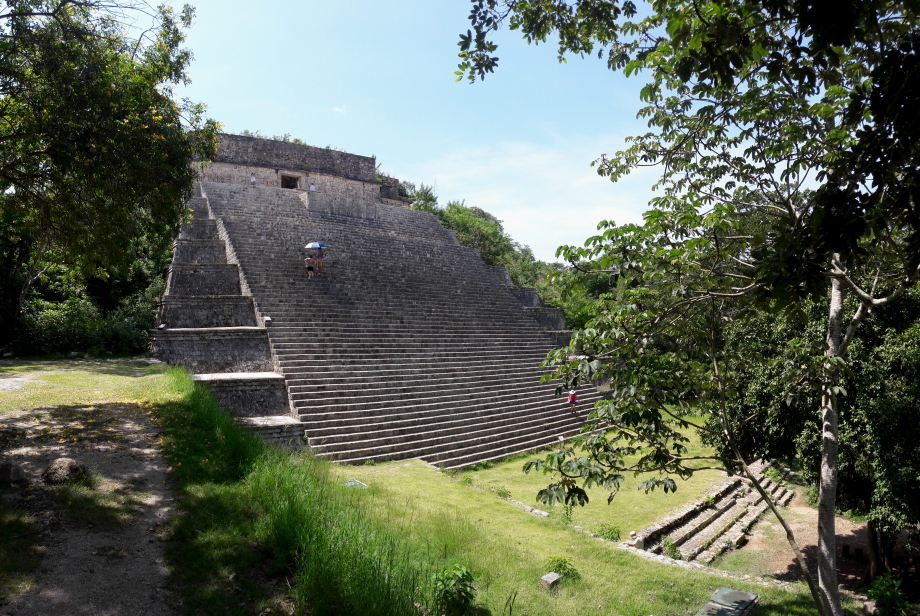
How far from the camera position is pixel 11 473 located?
4402mm

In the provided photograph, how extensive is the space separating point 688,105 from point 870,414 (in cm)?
417

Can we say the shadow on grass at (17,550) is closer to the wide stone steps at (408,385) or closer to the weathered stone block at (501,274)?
the wide stone steps at (408,385)

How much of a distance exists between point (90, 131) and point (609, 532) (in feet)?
27.2

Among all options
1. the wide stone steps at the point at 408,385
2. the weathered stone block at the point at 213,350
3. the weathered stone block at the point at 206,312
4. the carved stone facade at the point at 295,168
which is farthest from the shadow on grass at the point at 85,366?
the carved stone facade at the point at 295,168

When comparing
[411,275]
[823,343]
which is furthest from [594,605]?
[411,275]

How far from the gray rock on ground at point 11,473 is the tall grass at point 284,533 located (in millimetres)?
1190

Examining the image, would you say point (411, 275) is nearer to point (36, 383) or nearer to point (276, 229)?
point (276, 229)

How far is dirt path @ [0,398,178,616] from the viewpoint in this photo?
3320mm

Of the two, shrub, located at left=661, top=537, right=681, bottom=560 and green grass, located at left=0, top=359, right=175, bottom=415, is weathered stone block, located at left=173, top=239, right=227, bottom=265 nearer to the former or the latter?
green grass, located at left=0, top=359, right=175, bottom=415

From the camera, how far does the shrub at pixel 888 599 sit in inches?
202

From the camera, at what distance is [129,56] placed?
7.45 m

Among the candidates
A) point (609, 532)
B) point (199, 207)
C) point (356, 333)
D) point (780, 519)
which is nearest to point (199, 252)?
point (199, 207)

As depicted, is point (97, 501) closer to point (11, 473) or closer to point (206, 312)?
point (11, 473)

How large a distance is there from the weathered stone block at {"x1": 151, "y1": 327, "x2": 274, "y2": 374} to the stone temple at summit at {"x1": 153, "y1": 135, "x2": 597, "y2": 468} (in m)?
0.03
